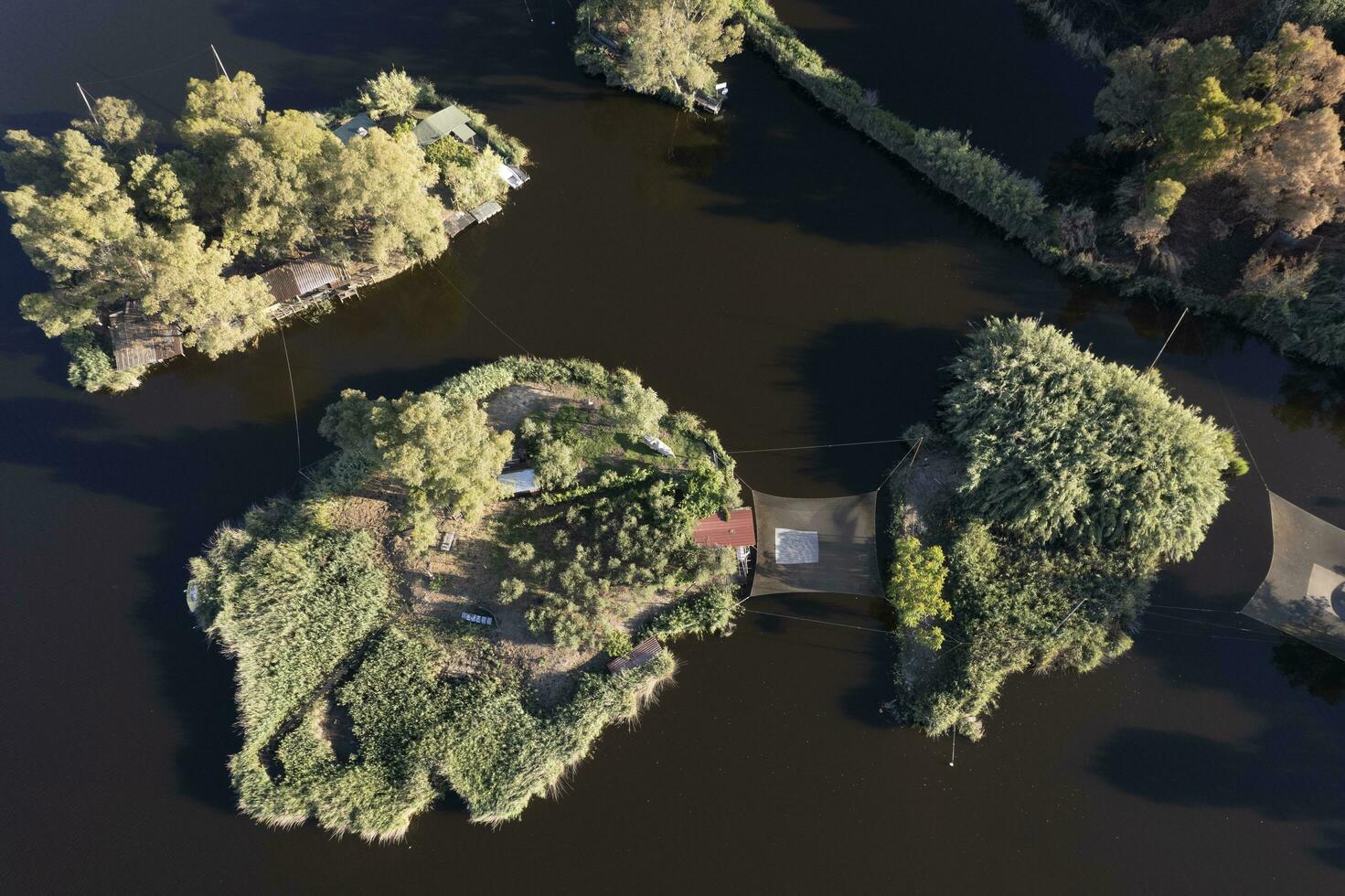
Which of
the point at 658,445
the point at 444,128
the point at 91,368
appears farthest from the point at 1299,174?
the point at 91,368

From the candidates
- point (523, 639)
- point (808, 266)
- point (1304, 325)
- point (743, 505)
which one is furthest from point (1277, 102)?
point (523, 639)

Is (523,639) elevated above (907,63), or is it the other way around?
(907,63)

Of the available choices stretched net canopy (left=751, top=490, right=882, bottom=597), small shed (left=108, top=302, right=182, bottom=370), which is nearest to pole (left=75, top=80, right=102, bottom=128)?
small shed (left=108, top=302, right=182, bottom=370)

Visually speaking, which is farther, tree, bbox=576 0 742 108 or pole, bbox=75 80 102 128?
tree, bbox=576 0 742 108

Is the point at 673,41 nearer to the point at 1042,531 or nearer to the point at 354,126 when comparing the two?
the point at 354,126

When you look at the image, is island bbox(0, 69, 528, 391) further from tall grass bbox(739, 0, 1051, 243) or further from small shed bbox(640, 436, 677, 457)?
tall grass bbox(739, 0, 1051, 243)

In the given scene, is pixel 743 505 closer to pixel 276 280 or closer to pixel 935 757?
pixel 935 757

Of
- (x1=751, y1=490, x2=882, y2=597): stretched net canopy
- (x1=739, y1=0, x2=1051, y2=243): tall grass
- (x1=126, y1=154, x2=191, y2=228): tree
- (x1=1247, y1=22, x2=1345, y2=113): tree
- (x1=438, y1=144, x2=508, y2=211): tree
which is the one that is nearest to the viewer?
(x1=751, y1=490, x2=882, y2=597): stretched net canopy

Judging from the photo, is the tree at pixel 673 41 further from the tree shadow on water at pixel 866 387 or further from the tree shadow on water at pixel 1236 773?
the tree shadow on water at pixel 1236 773
